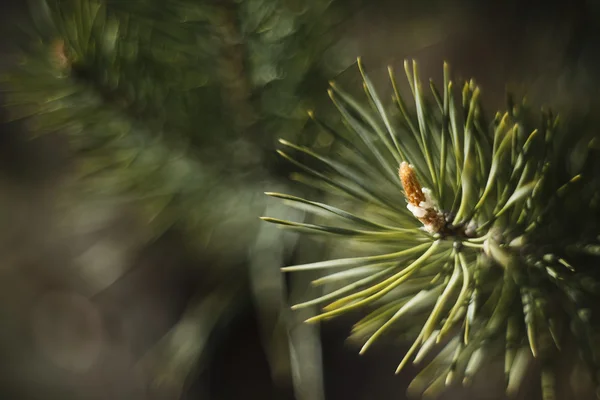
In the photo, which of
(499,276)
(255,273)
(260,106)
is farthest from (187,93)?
(499,276)

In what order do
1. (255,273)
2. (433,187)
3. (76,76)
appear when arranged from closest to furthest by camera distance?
1. (433,187)
2. (76,76)
3. (255,273)

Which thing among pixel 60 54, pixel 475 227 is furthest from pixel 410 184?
pixel 60 54

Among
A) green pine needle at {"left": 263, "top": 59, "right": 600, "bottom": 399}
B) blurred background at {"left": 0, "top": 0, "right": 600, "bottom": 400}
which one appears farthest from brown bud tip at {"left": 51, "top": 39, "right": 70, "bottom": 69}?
green pine needle at {"left": 263, "top": 59, "right": 600, "bottom": 399}

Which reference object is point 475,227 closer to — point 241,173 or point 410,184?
point 410,184

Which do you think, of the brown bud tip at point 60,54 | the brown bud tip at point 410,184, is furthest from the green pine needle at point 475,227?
the brown bud tip at point 60,54

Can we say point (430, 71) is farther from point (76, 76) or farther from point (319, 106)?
point (76, 76)

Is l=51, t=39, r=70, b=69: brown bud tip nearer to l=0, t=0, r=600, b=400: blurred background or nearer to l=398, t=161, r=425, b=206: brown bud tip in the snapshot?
l=0, t=0, r=600, b=400: blurred background
